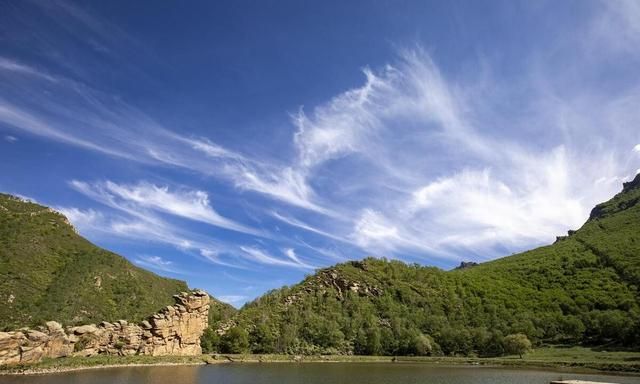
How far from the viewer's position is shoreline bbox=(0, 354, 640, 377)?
59750 millimetres

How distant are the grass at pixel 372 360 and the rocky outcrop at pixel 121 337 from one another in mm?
2411

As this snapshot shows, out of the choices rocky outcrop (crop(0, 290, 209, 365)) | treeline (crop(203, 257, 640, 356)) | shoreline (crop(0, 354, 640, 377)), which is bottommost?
shoreline (crop(0, 354, 640, 377))

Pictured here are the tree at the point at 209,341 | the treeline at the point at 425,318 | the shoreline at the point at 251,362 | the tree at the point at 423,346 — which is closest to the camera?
the shoreline at the point at 251,362

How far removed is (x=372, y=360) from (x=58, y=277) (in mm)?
74444

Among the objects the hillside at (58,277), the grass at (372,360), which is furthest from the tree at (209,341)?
the hillside at (58,277)

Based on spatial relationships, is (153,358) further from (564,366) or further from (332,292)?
(332,292)

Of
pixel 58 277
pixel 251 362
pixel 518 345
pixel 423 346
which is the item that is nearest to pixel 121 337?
pixel 251 362

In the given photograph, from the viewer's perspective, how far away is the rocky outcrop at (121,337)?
5962 centimetres

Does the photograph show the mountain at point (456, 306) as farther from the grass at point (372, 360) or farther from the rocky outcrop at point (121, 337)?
the rocky outcrop at point (121, 337)

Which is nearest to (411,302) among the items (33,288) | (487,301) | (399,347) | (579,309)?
(487,301)

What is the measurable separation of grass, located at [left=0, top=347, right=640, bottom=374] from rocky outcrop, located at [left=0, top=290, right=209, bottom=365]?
241 cm

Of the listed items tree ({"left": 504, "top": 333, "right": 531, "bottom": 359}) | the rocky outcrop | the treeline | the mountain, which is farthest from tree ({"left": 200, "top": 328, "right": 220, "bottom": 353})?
tree ({"left": 504, "top": 333, "right": 531, "bottom": 359})

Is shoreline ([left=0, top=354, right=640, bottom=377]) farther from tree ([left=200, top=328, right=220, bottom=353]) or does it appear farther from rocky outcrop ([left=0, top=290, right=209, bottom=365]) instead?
tree ([left=200, top=328, right=220, bottom=353])

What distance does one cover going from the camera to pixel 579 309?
388 feet
